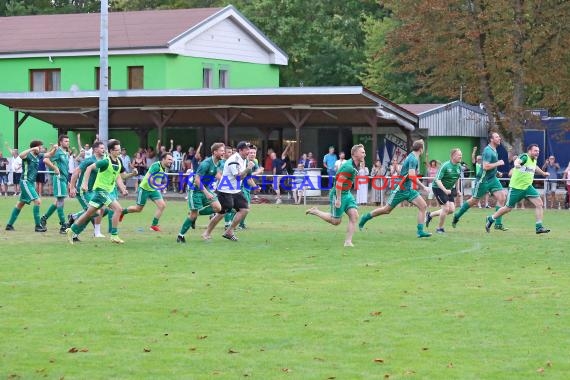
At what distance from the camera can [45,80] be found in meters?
52.6

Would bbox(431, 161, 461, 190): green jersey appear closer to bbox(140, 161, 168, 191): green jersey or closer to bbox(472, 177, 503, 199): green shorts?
bbox(472, 177, 503, 199): green shorts

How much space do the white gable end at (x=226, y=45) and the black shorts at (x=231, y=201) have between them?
2914 cm

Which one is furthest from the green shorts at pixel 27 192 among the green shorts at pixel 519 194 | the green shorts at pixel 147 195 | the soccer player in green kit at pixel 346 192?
the green shorts at pixel 519 194

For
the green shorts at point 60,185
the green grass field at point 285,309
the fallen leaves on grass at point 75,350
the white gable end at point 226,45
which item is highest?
the white gable end at point 226,45

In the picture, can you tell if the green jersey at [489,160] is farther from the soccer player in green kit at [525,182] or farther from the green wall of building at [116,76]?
the green wall of building at [116,76]

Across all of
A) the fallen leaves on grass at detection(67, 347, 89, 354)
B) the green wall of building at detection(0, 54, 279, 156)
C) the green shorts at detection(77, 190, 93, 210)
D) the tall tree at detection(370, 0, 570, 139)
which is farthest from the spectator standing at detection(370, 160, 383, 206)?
the fallen leaves on grass at detection(67, 347, 89, 354)

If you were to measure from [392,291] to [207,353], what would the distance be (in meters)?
4.47

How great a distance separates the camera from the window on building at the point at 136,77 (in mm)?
50625

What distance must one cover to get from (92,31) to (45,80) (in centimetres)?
308

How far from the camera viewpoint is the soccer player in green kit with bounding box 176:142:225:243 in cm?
2109

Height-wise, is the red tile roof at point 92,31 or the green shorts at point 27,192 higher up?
the red tile roof at point 92,31

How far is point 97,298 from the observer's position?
45.4 ft

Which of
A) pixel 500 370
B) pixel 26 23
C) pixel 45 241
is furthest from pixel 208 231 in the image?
pixel 26 23

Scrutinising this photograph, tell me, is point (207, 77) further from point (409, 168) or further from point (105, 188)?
point (105, 188)
